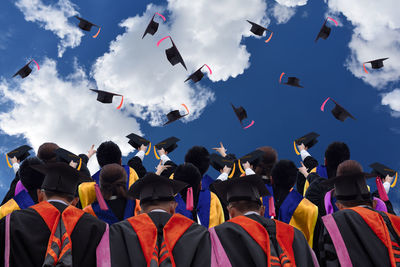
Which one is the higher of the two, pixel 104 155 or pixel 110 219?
pixel 104 155

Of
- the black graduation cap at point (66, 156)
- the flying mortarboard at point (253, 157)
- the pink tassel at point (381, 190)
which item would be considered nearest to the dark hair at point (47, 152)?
the black graduation cap at point (66, 156)

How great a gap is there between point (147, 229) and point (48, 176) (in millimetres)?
1198

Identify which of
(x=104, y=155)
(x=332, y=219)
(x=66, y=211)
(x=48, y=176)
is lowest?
(x=332, y=219)

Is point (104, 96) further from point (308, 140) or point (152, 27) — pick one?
point (308, 140)

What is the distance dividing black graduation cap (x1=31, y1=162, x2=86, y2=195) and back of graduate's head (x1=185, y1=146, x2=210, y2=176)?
81.8 inches

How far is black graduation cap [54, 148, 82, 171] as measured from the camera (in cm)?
526

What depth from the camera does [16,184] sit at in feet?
16.3

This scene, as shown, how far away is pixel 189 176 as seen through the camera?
180 inches

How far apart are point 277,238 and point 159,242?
3.25 ft

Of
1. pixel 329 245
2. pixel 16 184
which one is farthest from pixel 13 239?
pixel 329 245

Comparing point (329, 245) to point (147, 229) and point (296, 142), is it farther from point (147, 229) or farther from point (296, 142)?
→ point (296, 142)

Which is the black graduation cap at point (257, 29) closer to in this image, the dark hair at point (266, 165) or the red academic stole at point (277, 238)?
the dark hair at point (266, 165)

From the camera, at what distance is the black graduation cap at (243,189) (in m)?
3.48

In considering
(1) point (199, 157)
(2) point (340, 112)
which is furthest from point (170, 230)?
(2) point (340, 112)
